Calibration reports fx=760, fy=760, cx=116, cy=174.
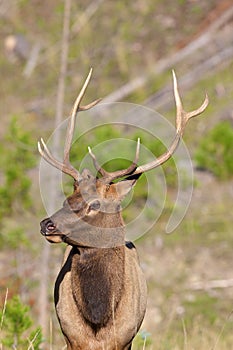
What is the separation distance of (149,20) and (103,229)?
1959 cm

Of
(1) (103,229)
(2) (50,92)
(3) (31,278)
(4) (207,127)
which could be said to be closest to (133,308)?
(1) (103,229)

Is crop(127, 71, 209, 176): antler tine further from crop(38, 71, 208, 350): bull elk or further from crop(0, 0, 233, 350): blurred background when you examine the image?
crop(0, 0, 233, 350): blurred background

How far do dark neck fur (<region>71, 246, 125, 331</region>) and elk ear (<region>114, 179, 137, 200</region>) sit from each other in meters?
0.42

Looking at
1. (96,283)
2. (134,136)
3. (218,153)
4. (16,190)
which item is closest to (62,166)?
(96,283)

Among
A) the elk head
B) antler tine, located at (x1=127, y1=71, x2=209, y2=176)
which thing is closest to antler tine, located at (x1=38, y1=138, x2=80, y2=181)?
the elk head

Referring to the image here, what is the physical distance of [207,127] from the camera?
17.4m

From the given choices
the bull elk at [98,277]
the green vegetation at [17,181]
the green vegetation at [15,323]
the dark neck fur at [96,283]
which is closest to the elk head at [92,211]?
the bull elk at [98,277]

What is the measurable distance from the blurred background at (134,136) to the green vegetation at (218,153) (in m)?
0.02

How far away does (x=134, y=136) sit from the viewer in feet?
47.1

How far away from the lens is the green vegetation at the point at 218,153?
51.6 ft

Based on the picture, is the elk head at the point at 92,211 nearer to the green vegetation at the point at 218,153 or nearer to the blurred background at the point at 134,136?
the blurred background at the point at 134,136

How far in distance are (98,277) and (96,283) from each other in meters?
0.05

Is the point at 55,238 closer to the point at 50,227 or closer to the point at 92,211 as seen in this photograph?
the point at 50,227

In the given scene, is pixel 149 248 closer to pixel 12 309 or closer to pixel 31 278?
pixel 31 278
